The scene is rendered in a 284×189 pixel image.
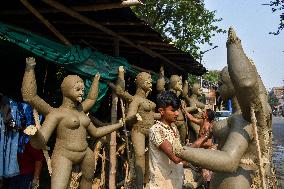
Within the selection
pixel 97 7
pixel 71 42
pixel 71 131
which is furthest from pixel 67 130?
pixel 71 42

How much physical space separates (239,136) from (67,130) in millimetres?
2338

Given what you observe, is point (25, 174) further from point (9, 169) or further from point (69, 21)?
point (69, 21)

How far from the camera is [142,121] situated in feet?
22.1

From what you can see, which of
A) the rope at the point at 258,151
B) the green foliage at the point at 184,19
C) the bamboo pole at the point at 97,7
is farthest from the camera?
the green foliage at the point at 184,19

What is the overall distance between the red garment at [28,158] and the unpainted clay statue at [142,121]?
1632mm

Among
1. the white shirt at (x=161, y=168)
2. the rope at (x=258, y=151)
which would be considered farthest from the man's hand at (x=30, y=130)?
the rope at (x=258, y=151)

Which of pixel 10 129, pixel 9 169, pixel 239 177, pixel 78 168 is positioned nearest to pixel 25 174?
pixel 9 169

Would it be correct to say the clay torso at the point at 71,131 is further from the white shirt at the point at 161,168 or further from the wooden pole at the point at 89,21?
the wooden pole at the point at 89,21

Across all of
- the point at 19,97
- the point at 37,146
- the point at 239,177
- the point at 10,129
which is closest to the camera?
the point at 239,177

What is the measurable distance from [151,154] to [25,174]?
2.84 metres

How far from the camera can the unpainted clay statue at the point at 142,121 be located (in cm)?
649

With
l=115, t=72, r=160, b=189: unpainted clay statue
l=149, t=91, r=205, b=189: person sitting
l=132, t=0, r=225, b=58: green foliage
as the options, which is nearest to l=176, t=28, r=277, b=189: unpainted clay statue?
l=149, t=91, r=205, b=189: person sitting

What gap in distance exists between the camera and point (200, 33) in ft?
71.5

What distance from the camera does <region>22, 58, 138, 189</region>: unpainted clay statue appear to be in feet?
14.3
